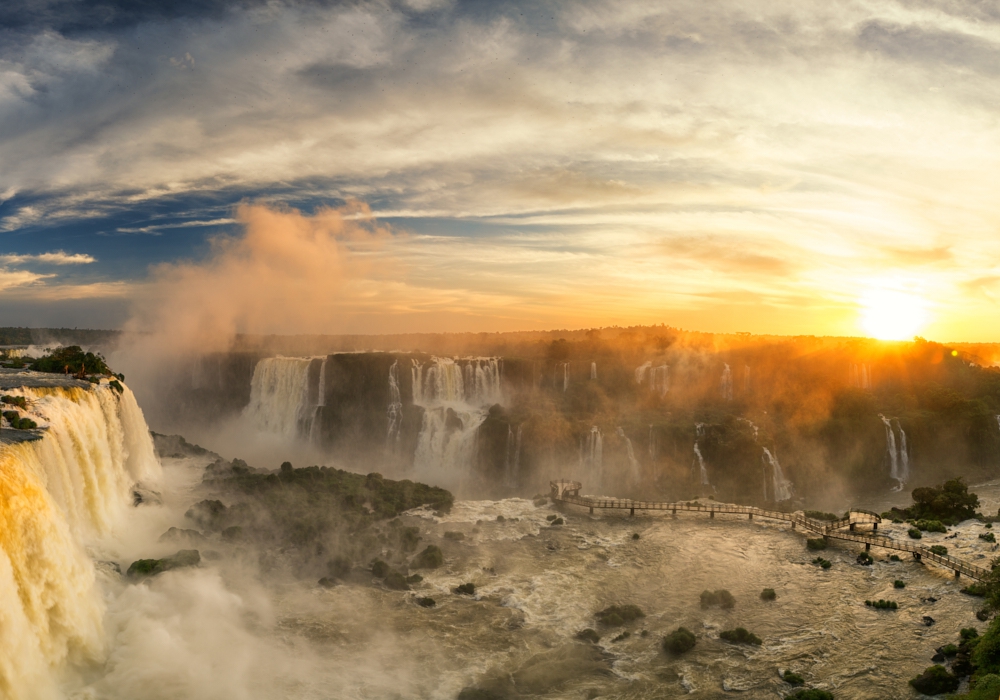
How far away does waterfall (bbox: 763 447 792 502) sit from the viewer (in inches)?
2783

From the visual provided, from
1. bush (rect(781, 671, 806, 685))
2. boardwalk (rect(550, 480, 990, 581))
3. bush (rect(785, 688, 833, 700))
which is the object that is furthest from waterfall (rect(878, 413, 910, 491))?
bush (rect(785, 688, 833, 700))

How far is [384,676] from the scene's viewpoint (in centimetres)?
2908

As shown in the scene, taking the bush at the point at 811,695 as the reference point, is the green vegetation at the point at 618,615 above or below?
below

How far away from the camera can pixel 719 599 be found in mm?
37406

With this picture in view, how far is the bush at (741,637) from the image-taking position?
3275 cm

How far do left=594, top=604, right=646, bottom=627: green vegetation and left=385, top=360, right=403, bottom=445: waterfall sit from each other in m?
49.4

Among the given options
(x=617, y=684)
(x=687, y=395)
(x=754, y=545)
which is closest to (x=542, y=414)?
(x=687, y=395)

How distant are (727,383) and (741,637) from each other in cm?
6373

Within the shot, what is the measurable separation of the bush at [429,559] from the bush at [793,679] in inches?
883

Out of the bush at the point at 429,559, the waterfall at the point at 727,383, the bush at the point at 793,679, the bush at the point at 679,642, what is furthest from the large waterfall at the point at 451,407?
the bush at the point at 793,679

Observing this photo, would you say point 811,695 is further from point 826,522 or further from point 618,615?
point 826,522

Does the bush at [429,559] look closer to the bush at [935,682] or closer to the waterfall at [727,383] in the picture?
the bush at [935,682]

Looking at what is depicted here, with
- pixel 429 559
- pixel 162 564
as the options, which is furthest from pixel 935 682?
pixel 162 564

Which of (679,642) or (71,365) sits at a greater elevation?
(71,365)
